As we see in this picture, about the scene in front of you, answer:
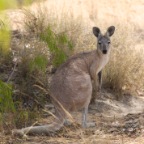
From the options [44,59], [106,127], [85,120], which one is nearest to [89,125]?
[85,120]

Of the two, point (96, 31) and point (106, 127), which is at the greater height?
point (96, 31)

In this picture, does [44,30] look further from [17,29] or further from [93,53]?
[93,53]

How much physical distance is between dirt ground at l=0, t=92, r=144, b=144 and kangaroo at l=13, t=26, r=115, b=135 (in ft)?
0.39

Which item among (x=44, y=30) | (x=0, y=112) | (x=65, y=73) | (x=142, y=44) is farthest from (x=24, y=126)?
(x=142, y=44)

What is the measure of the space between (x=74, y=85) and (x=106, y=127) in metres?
0.79

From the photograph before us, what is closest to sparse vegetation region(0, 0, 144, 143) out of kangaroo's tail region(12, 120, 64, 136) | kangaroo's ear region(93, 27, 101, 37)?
kangaroo's tail region(12, 120, 64, 136)

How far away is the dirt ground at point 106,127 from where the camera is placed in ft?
21.5

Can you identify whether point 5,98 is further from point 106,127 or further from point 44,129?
point 106,127

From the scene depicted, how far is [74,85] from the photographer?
7133 mm

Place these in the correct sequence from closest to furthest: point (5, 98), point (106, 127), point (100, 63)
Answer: point (5, 98)
point (106, 127)
point (100, 63)

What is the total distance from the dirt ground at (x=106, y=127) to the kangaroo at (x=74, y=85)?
0.39 ft

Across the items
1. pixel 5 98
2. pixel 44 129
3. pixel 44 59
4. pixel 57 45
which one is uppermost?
pixel 57 45

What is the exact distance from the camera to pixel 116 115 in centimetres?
823

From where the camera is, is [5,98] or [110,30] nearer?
[5,98]
